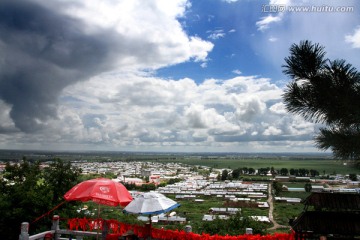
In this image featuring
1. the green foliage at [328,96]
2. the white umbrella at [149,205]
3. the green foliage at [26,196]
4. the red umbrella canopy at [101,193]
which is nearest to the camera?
the green foliage at [328,96]

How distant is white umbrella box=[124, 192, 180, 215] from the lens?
564cm

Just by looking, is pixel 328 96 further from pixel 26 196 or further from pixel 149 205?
pixel 26 196

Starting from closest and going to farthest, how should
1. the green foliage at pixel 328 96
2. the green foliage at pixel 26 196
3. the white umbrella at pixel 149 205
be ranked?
1. the green foliage at pixel 328 96
2. the white umbrella at pixel 149 205
3. the green foliage at pixel 26 196

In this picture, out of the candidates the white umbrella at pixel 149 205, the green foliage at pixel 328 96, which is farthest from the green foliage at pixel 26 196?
the green foliage at pixel 328 96

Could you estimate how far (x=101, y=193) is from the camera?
5949mm

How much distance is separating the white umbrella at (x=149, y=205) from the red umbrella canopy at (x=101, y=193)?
0.85 ft

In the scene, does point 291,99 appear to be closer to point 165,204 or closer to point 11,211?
point 165,204

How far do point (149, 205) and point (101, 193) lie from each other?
0.97 m

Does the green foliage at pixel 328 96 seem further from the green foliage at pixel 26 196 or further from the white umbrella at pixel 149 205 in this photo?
the green foliage at pixel 26 196

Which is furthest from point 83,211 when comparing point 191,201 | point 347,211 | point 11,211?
point 191,201

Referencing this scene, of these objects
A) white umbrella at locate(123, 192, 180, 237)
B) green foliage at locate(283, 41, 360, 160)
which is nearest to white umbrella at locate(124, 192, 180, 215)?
white umbrella at locate(123, 192, 180, 237)

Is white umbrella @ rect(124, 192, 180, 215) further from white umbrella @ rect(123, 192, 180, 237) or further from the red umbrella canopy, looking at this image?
the red umbrella canopy

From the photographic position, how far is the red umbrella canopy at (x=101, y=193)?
5852 millimetres

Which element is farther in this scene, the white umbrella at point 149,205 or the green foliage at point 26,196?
the green foliage at point 26,196
